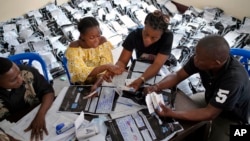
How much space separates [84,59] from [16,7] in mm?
2172

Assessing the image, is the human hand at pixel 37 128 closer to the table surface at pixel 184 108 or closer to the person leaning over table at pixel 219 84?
the table surface at pixel 184 108

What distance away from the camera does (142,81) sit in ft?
5.32

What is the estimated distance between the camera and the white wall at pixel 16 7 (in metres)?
3.45

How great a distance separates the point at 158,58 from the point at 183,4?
91.2 inches

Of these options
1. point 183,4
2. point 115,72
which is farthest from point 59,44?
point 183,4

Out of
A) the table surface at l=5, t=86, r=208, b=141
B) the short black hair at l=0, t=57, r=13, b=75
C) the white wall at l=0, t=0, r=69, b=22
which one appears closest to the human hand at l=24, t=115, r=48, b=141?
the table surface at l=5, t=86, r=208, b=141

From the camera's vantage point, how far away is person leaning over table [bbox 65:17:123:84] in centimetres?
179

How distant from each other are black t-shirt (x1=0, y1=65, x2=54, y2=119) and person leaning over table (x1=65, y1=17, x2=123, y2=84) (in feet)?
1.10

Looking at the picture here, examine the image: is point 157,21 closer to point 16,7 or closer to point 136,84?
point 136,84

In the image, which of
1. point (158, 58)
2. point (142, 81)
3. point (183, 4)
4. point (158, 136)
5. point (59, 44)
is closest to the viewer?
point (158, 136)

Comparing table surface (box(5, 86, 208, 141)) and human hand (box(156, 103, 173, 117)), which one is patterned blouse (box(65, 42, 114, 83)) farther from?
human hand (box(156, 103, 173, 117))

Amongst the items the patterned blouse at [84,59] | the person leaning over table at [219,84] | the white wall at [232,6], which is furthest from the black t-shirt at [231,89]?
the white wall at [232,6]

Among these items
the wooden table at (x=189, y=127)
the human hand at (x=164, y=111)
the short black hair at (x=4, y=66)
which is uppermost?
the short black hair at (x=4, y=66)

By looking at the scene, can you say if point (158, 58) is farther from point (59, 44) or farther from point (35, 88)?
point (59, 44)
